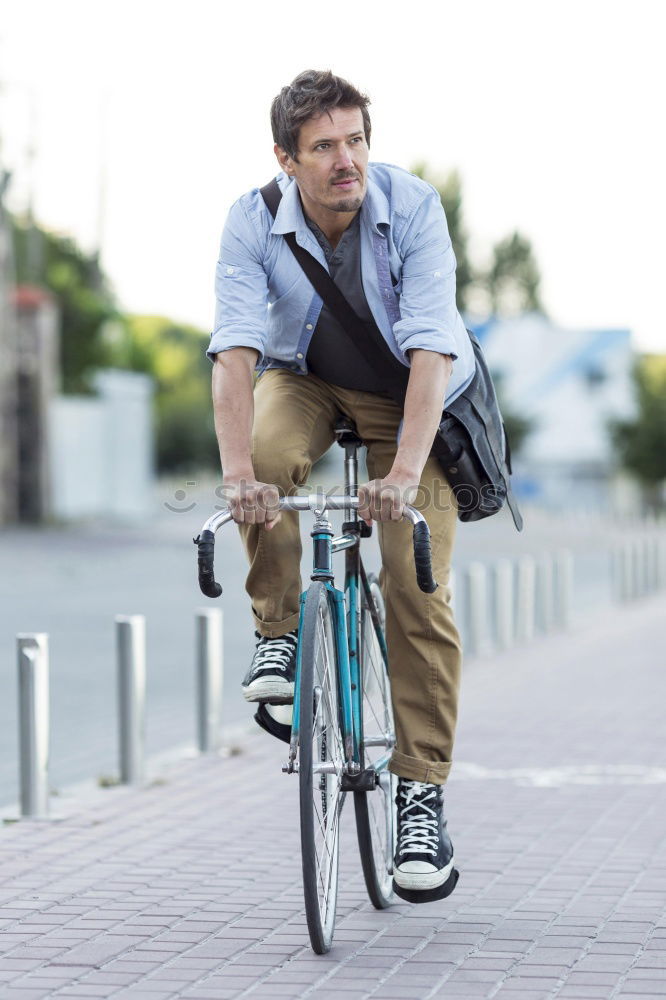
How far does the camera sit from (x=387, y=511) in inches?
163

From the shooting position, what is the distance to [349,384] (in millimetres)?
4625

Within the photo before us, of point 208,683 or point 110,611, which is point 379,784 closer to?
point 208,683

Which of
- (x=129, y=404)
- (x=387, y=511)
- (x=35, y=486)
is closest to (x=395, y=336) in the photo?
(x=387, y=511)

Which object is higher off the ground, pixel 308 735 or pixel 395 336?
pixel 395 336

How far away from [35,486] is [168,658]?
21.2m

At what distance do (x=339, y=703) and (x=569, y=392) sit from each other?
260 feet

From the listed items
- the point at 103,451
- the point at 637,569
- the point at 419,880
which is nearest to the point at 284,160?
the point at 419,880

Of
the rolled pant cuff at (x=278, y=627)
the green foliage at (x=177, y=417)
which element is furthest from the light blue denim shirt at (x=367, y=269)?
the green foliage at (x=177, y=417)

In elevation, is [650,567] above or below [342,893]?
below

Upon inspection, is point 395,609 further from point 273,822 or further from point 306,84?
point 273,822

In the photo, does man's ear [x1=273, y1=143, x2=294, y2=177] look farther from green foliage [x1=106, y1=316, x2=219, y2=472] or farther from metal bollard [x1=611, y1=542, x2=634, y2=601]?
green foliage [x1=106, y1=316, x2=219, y2=472]

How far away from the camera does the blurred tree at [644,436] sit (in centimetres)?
6612

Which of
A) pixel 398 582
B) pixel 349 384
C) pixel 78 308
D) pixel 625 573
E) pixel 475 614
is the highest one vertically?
pixel 78 308

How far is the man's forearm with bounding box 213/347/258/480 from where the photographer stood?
4.26m
